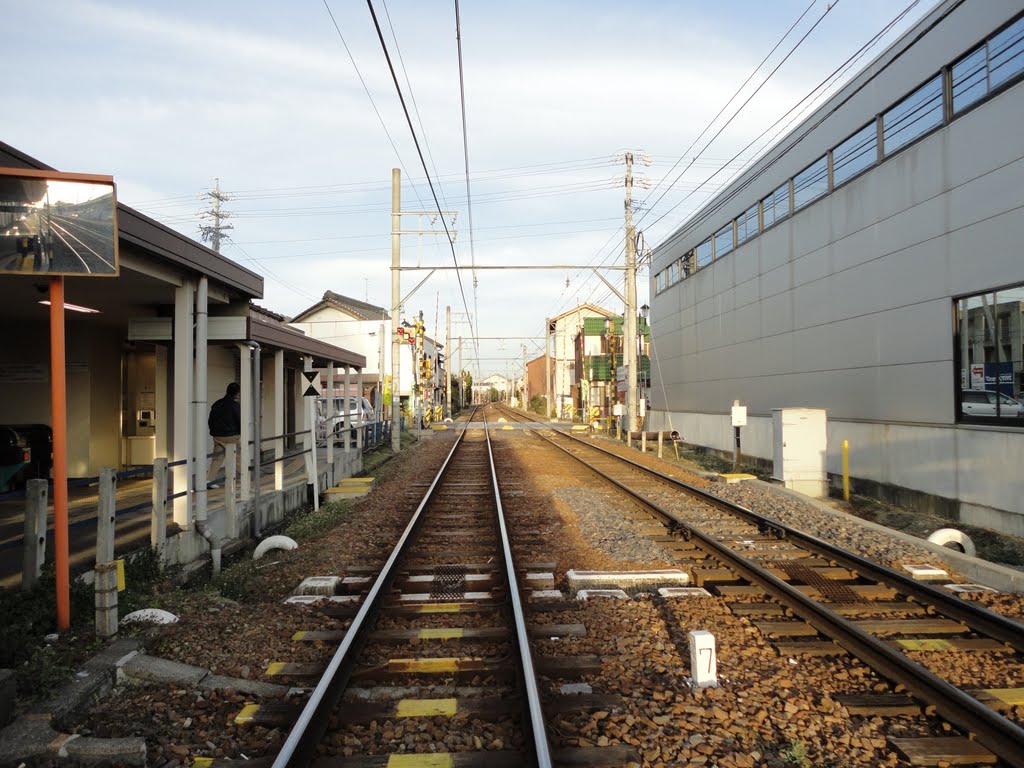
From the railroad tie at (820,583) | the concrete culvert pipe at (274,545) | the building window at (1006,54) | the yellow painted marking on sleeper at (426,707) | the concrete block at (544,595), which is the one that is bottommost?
the railroad tie at (820,583)

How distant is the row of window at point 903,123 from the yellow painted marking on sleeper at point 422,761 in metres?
11.3

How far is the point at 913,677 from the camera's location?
4277 millimetres

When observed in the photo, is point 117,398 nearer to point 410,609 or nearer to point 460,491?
point 460,491

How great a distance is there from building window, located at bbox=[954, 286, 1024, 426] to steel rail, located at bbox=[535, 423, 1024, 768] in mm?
6077

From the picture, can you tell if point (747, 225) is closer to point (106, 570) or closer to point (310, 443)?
point (310, 443)

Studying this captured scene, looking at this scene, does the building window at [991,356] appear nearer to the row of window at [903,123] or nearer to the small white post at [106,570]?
the row of window at [903,123]

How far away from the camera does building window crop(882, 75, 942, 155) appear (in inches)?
463

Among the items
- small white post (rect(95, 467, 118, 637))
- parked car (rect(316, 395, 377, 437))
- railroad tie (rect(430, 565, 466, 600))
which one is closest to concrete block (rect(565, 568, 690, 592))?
railroad tie (rect(430, 565, 466, 600))

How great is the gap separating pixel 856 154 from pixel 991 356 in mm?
5747

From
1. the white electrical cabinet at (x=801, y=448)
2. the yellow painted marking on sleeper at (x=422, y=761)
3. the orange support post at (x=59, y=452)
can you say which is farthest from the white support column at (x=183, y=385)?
the white electrical cabinet at (x=801, y=448)

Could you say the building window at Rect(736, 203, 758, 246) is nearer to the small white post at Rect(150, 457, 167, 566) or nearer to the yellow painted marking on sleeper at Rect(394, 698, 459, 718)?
the small white post at Rect(150, 457, 167, 566)

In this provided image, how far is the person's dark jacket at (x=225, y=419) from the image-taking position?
30.3ft

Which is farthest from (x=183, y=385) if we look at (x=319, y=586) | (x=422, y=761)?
(x=422, y=761)

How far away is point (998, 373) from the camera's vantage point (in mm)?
10398
